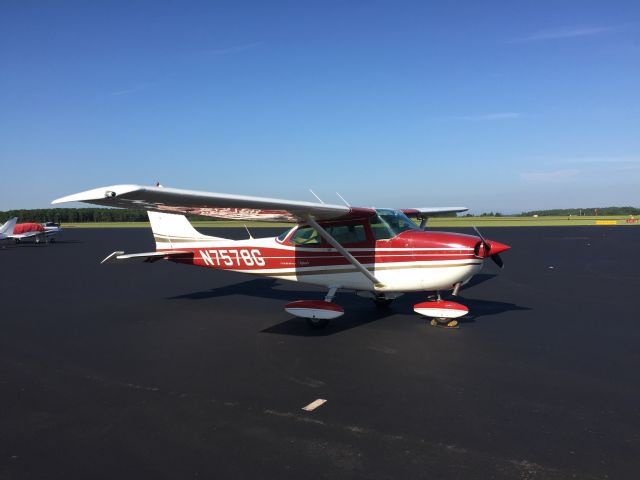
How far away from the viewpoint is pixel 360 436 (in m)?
3.94

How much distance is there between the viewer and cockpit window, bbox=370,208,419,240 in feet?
26.9

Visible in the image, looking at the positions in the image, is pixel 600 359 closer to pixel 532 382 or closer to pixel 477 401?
pixel 532 382

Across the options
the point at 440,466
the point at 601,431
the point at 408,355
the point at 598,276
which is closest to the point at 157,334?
the point at 408,355

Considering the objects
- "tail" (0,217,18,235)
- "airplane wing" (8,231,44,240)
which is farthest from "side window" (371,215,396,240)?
"airplane wing" (8,231,44,240)

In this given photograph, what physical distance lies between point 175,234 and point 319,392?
6870 millimetres

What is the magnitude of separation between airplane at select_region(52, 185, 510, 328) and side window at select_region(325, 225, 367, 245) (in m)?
0.01

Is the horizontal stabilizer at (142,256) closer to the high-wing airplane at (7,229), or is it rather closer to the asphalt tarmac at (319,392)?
the asphalt tarmac at (319,392)

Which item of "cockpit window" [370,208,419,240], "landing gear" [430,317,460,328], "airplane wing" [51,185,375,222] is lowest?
"landing gear" [430,317,460,328]

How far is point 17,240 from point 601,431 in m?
36.3

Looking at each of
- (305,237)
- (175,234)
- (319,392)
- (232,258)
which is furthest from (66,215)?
(319,392)

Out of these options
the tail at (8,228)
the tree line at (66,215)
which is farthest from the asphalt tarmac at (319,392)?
the tree line at (66,215)

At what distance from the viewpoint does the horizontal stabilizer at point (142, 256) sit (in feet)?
32.4

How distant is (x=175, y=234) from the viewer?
10703 millimetres

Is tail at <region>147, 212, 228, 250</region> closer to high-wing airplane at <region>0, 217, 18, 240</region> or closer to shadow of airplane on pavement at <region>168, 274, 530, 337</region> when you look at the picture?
shadow of airplane on pavement at <region>168, 274, 530, 337</region>
